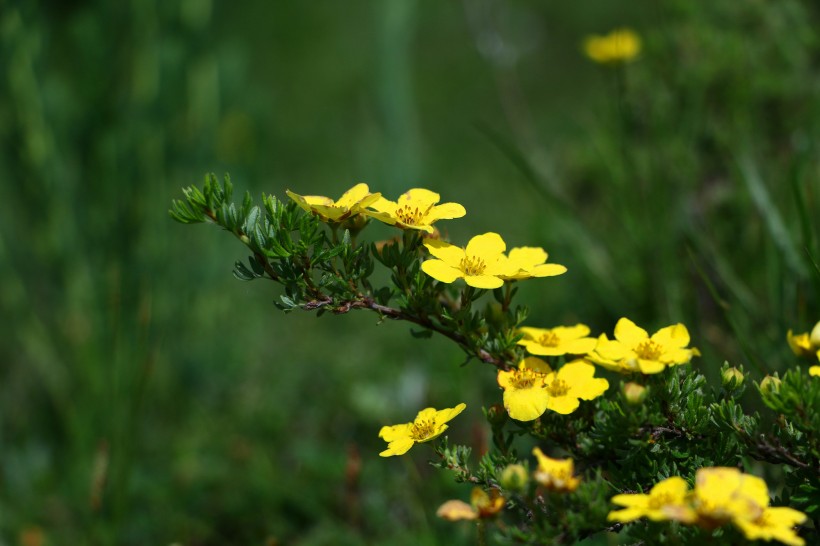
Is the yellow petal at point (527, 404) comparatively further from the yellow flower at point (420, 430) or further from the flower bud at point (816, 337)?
the flower bud at point (816, 337)

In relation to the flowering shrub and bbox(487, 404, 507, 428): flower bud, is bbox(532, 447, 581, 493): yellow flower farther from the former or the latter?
bbox(487, 404, 507, 428): flower bud

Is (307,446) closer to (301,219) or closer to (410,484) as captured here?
(410,484)

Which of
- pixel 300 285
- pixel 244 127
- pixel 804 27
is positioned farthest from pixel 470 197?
pixel 300 285

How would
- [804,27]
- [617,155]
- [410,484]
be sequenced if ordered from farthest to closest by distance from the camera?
1. [617,155]
2. [804,27]
3. [410,484]

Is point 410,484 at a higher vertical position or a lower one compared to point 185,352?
lower

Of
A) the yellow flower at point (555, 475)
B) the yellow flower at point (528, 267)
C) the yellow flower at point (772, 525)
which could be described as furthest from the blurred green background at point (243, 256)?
the yellow flower at point (772, 525)

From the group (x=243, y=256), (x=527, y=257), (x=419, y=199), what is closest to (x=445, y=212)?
(x=419, y=199)
